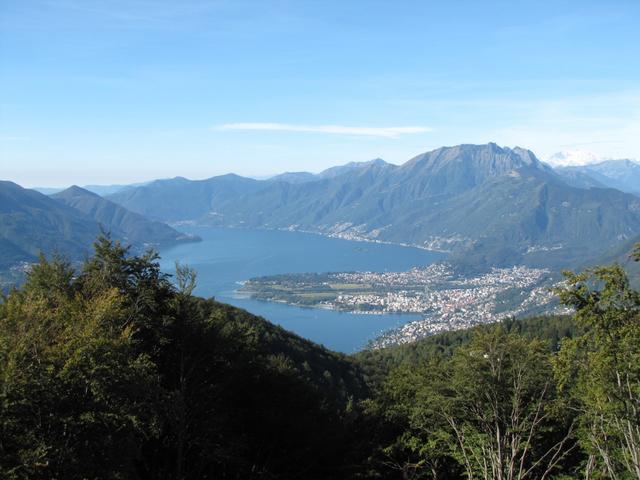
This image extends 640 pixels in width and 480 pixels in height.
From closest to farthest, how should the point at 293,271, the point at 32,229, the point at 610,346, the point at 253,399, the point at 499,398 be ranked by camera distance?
the point at 610,346 → the point at 499,398 → the point at 253,399 → the point at 293,271 → the point at 32,229

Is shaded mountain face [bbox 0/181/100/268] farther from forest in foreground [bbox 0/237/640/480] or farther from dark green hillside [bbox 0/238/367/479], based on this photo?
forest in foreground [bbox 0/237/640/480]

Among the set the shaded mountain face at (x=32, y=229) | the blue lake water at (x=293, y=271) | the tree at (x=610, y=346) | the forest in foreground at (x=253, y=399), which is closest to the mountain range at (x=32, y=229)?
the shaded mountain face at (x=32, y=229)

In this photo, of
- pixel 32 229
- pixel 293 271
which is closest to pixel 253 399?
pixel 293 271

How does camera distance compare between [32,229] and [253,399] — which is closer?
[253,399]

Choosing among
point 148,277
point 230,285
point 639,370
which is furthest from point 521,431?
point 230,285

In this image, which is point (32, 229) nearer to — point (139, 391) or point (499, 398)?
point (139, 391)

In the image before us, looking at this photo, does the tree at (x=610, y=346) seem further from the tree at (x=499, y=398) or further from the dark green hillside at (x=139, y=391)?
the dark green hillside at (x=139, y=391)
